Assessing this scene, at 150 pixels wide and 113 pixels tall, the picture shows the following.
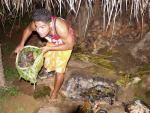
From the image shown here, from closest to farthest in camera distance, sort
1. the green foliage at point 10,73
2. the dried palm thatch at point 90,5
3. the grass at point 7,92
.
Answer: the dried palm thatch at point 90,5 → the grass at point 7,92 → the green foliage at point 10,73

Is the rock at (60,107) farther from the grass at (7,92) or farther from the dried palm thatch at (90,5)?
the dried palm thatch at (90,5)

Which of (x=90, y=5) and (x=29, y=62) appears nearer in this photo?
(x=90, y=5)

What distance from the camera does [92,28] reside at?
698 cm

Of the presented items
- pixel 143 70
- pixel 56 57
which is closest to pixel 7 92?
pixel 56 57

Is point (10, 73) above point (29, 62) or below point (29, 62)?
below

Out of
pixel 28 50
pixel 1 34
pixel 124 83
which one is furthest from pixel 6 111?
pixel 1 34

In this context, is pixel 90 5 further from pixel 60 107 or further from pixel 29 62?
pixel 60 107

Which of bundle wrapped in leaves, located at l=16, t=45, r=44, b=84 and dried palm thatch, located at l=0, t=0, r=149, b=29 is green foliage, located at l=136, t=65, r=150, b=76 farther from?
bundle wrapped in leaves, located at l=16, t=45, r=44, b=84

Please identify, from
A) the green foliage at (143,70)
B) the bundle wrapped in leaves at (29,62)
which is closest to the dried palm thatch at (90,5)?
the bundle wrapped in leaves at (29,62)

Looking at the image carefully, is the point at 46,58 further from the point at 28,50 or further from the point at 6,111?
the point at 6,111

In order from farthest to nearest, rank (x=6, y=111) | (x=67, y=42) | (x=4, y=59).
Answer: (x=4, y=59) → (x=6, y=111) → (x=67, y=42)

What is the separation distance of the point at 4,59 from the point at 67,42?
6.31 ft

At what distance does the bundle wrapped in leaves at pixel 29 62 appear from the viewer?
4957mm

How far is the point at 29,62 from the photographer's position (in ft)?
16.9
